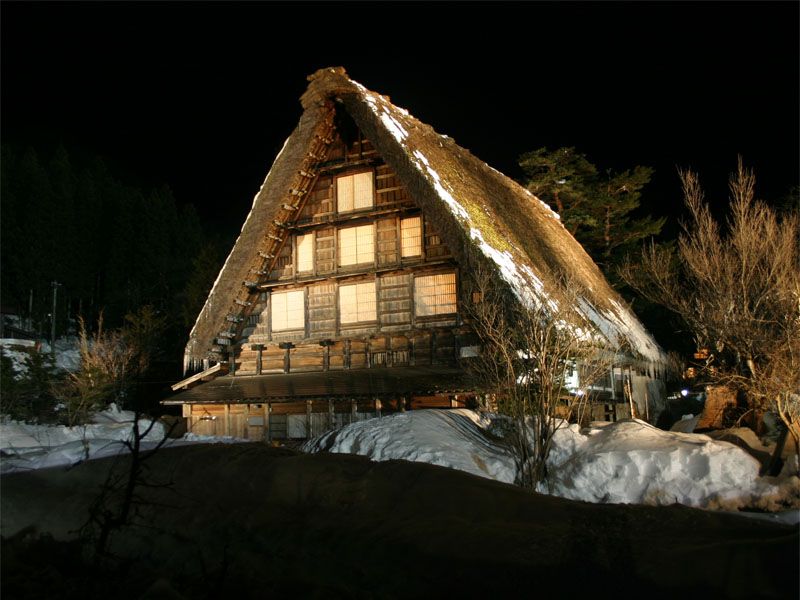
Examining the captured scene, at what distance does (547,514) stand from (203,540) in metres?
4.24

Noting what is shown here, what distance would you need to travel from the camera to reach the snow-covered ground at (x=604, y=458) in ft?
36.9

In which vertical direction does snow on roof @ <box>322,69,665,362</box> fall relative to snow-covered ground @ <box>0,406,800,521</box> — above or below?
above

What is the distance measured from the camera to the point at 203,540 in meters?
8.60

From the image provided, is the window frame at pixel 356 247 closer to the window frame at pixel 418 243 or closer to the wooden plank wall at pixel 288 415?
the window frame at pixel 418 243

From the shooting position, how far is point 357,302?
19.0m

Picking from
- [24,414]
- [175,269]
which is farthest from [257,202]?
[175,269]

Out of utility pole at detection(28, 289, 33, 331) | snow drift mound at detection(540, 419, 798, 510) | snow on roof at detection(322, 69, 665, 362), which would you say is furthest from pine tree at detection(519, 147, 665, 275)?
utility pole at detection(28, 289, 33, 331)

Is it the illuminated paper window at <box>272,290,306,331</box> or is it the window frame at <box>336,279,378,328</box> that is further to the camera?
the illuminated paper window at <box>272,290,306,331</box>

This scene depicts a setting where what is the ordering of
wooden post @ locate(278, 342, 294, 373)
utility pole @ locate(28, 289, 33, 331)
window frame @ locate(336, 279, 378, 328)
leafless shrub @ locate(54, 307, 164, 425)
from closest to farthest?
window frame @ locate(336, 279, 378, 328) → wooden post @ locate(278, 342, 294, 373) → leafless shrub @ locate(54, 307, 164, 425) → utility pole @ locate(28, 289, 33, 331)

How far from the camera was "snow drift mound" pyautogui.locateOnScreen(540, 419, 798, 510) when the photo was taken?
1116cm

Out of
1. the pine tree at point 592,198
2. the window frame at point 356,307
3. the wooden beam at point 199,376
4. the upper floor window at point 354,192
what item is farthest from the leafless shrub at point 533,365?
the pine tree at point 592,198

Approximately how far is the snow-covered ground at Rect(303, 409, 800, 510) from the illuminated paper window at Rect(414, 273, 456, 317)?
12.9 feet

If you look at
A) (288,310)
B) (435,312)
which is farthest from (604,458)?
(288,310)

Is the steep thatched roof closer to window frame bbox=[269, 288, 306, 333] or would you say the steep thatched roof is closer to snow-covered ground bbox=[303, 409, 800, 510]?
window frame bbox=[269, 288, 306, 333]
